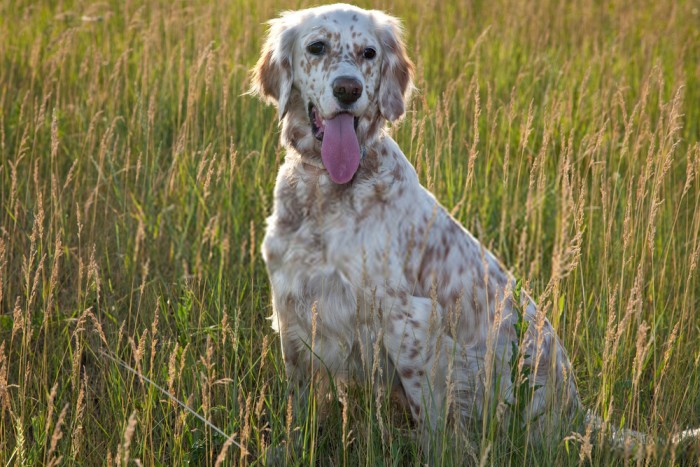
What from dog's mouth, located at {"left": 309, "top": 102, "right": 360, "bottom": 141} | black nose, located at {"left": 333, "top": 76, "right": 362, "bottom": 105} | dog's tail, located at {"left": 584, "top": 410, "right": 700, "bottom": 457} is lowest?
dog's tail, located at {"left": 584, "top": 410, "right": 700, "bottom": 457}

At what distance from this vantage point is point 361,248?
9.17 ft

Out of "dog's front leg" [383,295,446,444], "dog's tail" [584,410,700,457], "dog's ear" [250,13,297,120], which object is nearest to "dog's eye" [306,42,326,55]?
"dog's ear" [250,13,297,120]

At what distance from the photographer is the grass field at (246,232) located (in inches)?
99.3

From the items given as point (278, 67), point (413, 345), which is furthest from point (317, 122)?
point (413, 345)

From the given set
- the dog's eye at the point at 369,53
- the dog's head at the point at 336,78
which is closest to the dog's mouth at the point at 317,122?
the dog's head at the point at 336,78

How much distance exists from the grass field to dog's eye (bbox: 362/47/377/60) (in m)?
0.43

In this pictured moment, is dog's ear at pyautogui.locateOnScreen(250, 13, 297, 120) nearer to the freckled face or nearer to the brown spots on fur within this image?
A: the freckled face

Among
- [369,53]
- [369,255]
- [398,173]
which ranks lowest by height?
[369,255]

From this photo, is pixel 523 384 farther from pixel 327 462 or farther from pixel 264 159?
pixel 264 159

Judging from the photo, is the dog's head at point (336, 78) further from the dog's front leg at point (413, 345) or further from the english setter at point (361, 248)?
the dog's front leg at point (413, 345)

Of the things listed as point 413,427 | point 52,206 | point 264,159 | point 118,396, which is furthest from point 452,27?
point 118,396

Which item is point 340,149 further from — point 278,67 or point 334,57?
point 278,67

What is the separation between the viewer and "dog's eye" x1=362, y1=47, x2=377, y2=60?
3082 mm

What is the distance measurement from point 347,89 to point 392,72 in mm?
365
